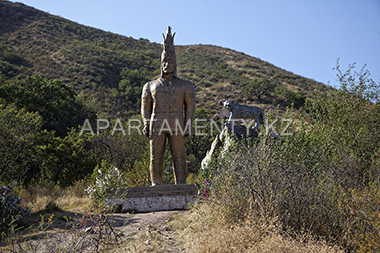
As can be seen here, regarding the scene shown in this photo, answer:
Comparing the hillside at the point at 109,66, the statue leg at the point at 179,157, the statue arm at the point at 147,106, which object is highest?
the hillside at the point at 109,66

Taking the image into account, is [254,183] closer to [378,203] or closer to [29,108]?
[378,203]

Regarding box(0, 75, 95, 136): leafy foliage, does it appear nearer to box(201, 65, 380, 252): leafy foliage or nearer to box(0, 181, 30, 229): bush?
box(0, 181, 30, 229): bush

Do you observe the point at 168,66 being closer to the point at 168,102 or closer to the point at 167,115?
the point at 168,102

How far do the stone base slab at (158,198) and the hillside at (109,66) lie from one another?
68.6 ft

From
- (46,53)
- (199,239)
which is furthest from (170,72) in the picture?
(46,53)

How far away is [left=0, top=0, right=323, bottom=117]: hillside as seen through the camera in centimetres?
3284

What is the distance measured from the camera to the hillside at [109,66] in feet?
108

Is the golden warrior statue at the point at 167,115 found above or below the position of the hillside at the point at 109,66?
below

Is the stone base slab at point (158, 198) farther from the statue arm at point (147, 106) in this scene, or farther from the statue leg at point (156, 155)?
the statue arm at point (147, 106)

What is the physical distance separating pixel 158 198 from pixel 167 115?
5.85 feet

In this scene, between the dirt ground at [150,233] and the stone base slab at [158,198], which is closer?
the dirt ground at [150,233]

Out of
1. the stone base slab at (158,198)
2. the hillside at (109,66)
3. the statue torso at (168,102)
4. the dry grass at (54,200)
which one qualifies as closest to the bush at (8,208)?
the dry grass at (54,200)

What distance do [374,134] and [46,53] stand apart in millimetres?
37734

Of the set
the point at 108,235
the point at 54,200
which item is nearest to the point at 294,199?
the point at 108,235
